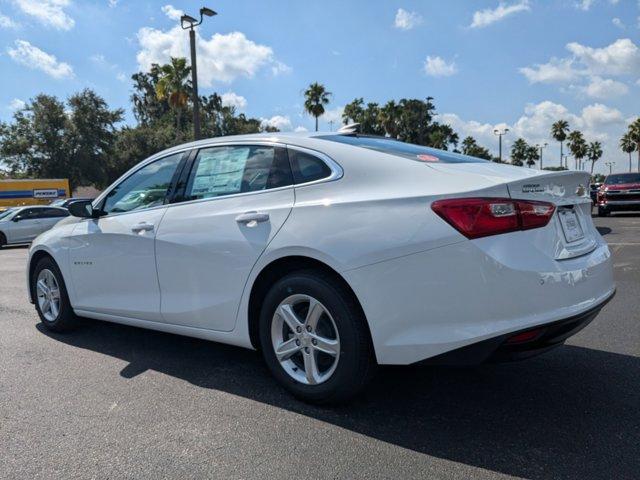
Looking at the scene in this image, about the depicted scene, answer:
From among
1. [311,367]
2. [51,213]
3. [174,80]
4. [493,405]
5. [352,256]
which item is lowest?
[493,405]

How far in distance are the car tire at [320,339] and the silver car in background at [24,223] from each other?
17353mm

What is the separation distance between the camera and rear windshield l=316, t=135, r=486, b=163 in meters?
3.32

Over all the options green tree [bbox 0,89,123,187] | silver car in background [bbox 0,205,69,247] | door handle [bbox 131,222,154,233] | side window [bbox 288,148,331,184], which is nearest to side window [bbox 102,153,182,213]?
door handle [bbox 131,222,154,233]

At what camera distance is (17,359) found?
427 centimetres

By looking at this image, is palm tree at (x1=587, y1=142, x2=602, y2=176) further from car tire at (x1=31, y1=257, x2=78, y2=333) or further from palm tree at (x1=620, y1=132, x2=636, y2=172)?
car tire at (x1=31, y1=257, x2=78, y2=333)

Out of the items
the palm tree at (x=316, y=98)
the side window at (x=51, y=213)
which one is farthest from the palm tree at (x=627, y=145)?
the side window at (x=51, y=213)

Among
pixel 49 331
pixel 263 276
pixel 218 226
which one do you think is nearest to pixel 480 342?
pixel 263 276

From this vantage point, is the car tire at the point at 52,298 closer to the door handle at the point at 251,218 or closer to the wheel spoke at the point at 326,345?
the door handle at the point at 251,218

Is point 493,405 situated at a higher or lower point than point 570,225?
lower

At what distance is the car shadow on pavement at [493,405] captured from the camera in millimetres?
2568

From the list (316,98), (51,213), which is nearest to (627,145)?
(316,98)

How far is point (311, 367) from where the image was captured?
10.4 feet

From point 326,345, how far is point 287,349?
1.06ft

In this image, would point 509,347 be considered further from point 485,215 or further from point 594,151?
point 594,151
